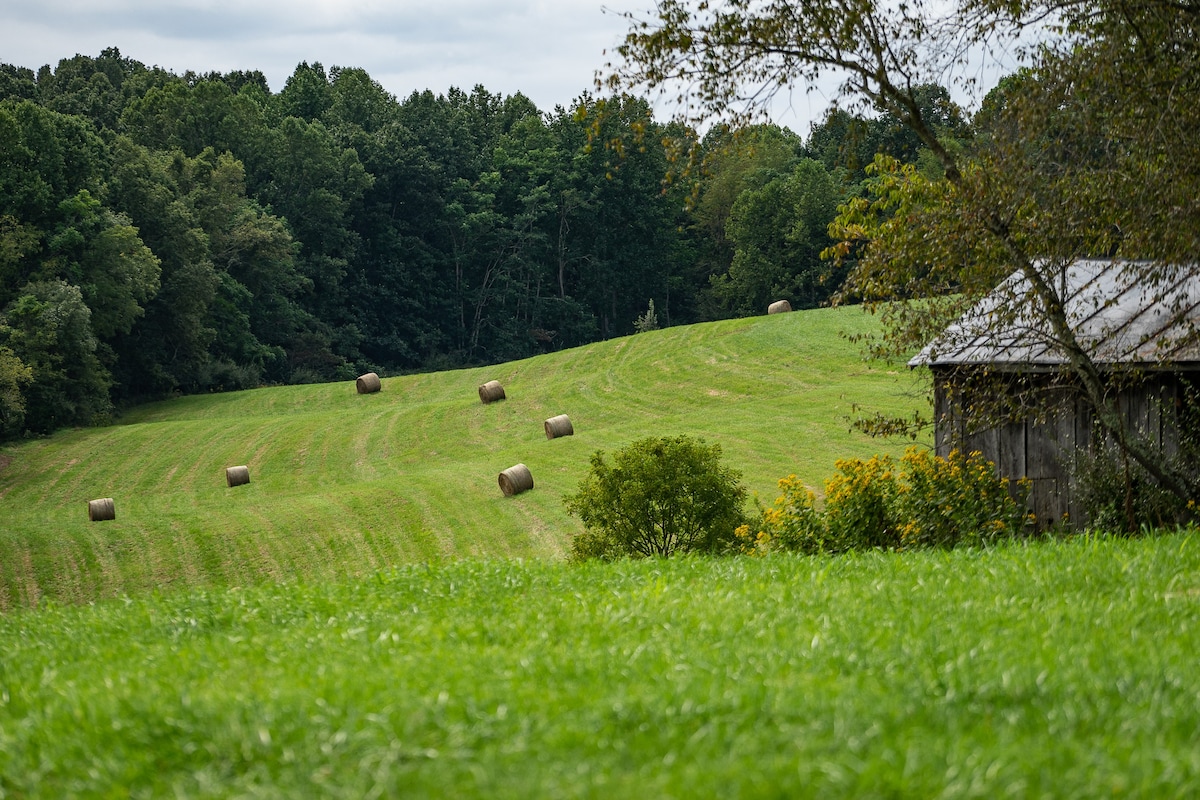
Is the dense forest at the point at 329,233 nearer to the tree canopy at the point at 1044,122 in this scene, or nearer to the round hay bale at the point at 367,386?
the round hay bale at the point at 367,386

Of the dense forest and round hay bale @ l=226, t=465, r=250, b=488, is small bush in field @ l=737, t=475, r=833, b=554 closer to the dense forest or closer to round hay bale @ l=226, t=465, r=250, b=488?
round hay bale @ l=226, t=465, r=250, b=488

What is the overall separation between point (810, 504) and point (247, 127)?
65096mm

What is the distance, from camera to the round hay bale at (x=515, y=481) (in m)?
25.3

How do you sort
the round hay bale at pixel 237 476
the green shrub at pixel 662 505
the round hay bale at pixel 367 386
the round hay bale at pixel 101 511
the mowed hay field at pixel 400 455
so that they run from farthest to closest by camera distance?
the round hay bale at pixel 367 386
the round hay bale at pixel 237 476
the round hay bale at pixel 101 511
the mowed hay field at pixel 400 455
the green shrub at pixel 662 505

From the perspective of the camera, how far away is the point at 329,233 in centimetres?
7200

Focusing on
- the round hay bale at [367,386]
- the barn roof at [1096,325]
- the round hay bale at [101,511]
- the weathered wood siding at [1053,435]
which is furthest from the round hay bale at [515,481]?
the round hay bale at [367,386]

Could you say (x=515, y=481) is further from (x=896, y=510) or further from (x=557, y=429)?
(x=896, y=510)

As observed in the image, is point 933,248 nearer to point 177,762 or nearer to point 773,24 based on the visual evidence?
point 773,24

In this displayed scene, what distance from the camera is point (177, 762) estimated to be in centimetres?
436

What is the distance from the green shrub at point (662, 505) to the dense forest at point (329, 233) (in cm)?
2840

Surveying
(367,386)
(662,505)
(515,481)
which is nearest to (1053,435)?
(662,505)

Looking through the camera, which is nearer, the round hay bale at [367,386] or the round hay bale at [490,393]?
the round hay bale at [490,393]

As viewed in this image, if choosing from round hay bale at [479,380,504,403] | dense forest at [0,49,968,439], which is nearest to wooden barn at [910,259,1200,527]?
round hay bale at [479,380,504,403]

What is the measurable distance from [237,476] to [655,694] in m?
30.1
